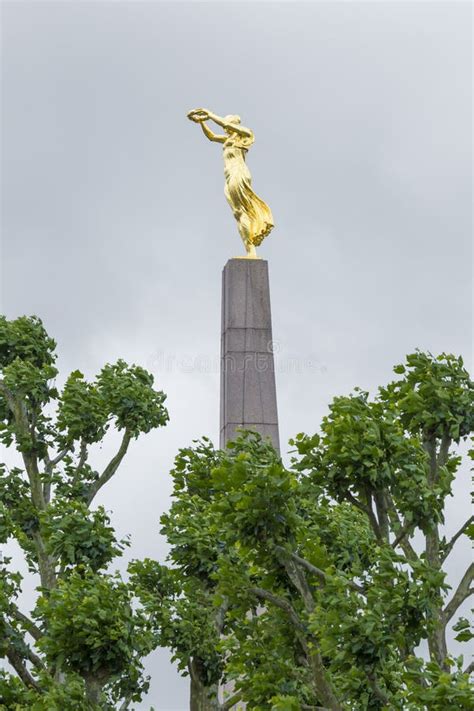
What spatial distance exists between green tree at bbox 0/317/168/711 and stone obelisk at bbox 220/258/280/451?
9.85 ft

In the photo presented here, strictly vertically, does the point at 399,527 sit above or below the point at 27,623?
below

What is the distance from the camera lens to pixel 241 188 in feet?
81.2

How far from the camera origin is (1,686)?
57.8 feet

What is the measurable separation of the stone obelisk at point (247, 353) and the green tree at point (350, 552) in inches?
286

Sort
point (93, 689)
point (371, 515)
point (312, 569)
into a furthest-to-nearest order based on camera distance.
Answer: point (93, 689) → point (371, 515) → point (312, 569)

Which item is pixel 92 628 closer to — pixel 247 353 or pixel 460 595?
pixel 460 595

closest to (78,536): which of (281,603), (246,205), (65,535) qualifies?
(65,535)

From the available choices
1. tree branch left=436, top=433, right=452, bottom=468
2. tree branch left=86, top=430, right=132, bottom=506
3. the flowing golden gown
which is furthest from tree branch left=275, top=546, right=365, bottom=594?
the flowing golden gown

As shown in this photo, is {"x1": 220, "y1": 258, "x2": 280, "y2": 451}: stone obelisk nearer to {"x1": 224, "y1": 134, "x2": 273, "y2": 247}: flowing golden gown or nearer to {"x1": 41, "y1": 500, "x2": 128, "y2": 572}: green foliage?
{"x1": 224, "y1": 134, "x2": 273, "y2": 247}: flowing golden gown

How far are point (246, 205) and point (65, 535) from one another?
9.37 meters

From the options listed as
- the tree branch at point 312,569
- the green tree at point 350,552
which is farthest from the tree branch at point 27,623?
the tree branch at point 312,569

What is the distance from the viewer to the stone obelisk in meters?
23.3

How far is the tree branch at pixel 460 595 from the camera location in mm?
14639

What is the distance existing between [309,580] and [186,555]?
3.83 meters
